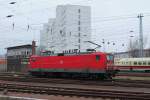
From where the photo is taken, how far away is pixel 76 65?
1282 inches

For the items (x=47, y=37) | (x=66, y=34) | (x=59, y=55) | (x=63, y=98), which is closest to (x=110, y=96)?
(x=63, y=98)

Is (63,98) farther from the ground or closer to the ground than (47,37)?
closer to the ground

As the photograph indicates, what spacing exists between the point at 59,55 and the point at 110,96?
1880 centimetres

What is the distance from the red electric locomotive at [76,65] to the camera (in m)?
30.9

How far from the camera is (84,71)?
3184 cm

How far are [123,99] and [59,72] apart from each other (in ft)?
64.6

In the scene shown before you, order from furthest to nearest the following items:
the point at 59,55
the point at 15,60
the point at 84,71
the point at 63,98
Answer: the point at 15,60, the point at 59,55, the point at 84,71, the point at 63,98

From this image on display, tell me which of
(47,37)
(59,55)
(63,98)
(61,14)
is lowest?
(63,98)

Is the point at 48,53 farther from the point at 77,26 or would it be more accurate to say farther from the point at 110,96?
the point at 77,26

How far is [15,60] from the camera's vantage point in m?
50.8

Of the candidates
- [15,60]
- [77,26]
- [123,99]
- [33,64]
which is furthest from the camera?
[77,26]

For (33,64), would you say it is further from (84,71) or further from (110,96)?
(110,96)

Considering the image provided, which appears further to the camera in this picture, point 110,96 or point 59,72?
point 59,72

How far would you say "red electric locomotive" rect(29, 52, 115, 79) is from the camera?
101 feet
